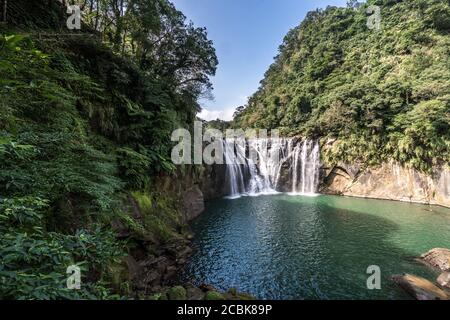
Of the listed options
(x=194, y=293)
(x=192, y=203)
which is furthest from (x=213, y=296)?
(x=192, y=203)

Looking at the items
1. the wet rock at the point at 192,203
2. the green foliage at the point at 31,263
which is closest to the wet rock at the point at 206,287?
the green foliage at the point at 31,263

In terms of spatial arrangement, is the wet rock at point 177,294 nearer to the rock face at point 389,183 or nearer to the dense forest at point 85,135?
the dense forest at point 85,135

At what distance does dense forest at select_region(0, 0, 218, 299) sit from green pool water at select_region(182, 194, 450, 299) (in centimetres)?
290

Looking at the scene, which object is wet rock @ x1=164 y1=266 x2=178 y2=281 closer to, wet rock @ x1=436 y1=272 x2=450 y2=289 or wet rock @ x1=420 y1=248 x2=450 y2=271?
wet rock @ x1=436 y1=272 x2=450 y2=289

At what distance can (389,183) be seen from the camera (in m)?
23.2

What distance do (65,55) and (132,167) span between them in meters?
4.41

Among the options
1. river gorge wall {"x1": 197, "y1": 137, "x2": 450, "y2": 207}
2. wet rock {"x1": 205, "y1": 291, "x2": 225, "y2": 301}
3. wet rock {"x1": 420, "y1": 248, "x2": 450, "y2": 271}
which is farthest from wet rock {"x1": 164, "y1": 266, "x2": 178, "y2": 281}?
river gorge wall {"x1": 197, "y1": 137, "x2": 450, "y2": 207}

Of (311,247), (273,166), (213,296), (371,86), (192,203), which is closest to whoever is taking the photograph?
(213,296)

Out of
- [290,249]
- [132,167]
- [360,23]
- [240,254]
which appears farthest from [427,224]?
[360,23]

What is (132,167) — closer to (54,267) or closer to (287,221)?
(54,267)

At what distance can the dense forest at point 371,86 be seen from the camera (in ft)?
71.3

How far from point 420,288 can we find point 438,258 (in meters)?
3.31

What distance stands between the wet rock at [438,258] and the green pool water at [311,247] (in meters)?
0.54

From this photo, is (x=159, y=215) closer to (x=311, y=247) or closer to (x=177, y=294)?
(x=177, y=294)
